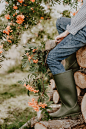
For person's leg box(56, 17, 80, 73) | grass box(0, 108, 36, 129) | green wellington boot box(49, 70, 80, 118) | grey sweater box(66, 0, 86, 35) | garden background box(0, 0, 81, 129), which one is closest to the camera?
grey sweater box(66, 0, 86, 35)

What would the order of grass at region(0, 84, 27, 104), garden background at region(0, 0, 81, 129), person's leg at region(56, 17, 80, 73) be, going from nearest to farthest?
person's leg at region(56, 17, 80, 73) → garden background at region(0, 0, 81, 129) → grass at region(0, 84, 27, 104)

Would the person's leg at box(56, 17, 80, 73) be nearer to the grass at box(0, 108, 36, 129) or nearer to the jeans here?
the jeans

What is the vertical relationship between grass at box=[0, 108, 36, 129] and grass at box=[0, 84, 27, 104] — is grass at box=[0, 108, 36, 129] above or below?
below

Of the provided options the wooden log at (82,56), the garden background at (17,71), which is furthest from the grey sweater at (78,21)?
the garden background at (17,71)

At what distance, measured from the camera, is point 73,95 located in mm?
1107

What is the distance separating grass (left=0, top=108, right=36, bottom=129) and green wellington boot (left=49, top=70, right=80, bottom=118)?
0.60m

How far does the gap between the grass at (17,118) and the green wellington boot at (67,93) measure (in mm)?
604

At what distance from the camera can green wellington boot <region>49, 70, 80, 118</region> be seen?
→ 106 cm

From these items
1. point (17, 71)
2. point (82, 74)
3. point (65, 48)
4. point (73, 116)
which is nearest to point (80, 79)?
point (82, 74)

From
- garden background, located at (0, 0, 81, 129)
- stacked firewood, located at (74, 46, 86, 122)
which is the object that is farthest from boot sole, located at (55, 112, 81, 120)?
garden background, located at (0, 0, 81, 129)

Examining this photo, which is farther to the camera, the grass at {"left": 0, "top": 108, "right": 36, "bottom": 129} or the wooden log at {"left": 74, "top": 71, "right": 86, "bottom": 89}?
the grass at {"left": 0, "top": 108, "right": 36, "bottom": 129}

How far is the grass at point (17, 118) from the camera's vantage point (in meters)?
1.50

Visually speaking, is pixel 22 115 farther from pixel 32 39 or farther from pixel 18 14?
pixel 32 39

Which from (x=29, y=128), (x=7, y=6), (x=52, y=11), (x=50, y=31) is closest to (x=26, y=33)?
(x=50, y=31)
